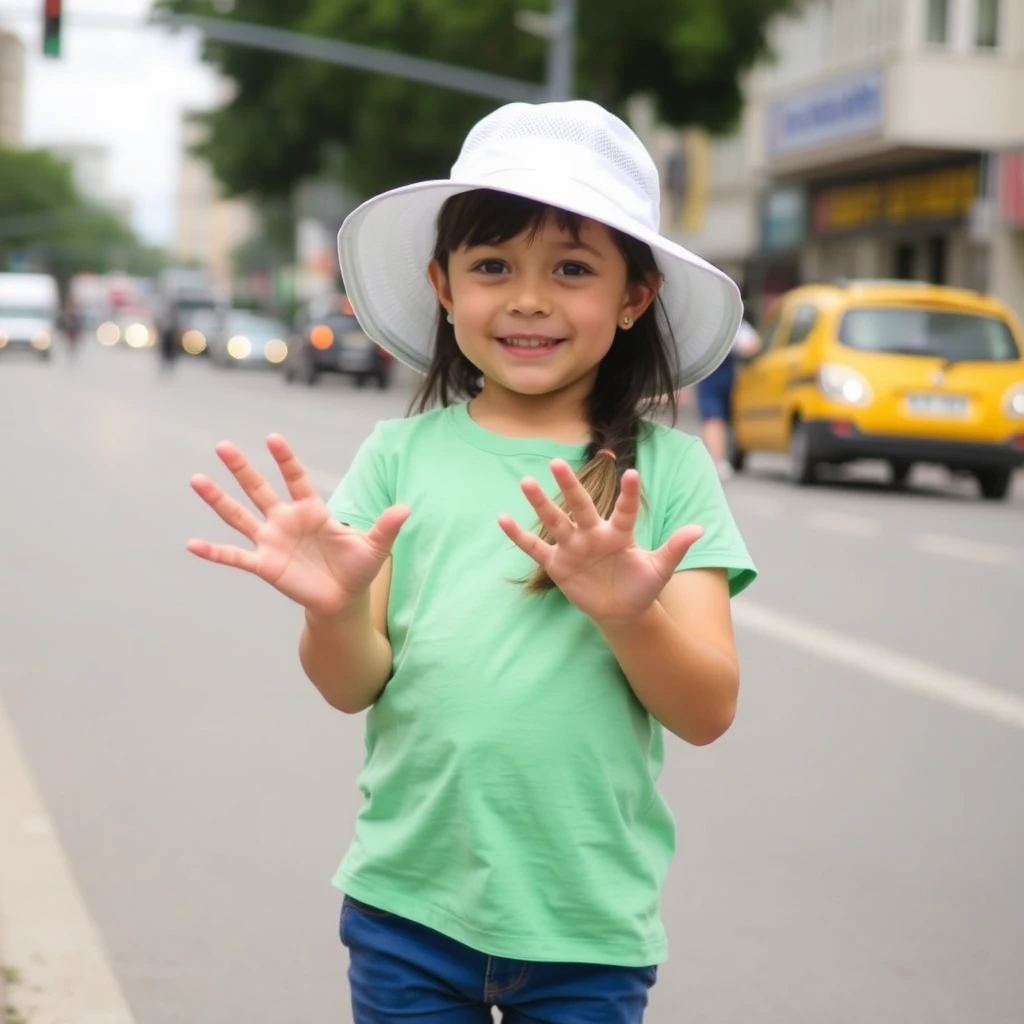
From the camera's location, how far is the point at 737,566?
8.38ft

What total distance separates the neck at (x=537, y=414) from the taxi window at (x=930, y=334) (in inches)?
613

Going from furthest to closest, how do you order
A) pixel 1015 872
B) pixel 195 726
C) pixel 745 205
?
pixel 745 205, pixel 195 726, pixel 1015 872

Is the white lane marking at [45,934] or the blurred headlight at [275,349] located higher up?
the blurred headlight at [275,349]

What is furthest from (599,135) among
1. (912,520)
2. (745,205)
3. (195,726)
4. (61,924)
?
(745,205)

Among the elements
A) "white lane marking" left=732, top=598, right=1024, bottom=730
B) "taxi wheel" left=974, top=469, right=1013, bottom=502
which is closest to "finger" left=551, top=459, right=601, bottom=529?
"white lane marking" left=732, top=598, right=1024, bottom=730

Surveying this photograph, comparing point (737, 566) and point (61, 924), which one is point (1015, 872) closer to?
point (61, 924)

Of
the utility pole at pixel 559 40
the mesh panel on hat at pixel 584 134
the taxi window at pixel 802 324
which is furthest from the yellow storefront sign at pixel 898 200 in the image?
the mesh panel on hat at pixel 584 134

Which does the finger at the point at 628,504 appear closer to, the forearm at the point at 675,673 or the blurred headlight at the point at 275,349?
the forearm at the point at 675,673

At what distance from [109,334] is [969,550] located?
324ft

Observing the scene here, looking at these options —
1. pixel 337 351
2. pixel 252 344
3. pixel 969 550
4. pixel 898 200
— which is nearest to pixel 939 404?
pixel 969 550

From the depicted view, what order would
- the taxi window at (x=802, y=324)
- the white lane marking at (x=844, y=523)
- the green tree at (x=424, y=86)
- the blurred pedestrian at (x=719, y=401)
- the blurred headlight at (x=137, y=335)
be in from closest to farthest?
the white lane marking at (x=844, y=523), the blurred pedestrian at (x=719, y=401), the taxi window at (x=802, y=324), the green tree at (x=424, y=86), the blurred headlight at (x=137, y=335)

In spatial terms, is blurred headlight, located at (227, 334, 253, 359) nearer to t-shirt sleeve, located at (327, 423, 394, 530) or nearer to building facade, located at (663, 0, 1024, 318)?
building facade, located at (663, 0, 1024, 318)

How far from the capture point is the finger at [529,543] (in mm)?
2303

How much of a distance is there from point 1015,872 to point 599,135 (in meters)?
3.36
